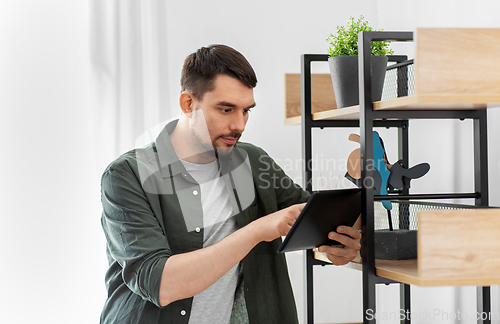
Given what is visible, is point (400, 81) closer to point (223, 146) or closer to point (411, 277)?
point (223, 146)

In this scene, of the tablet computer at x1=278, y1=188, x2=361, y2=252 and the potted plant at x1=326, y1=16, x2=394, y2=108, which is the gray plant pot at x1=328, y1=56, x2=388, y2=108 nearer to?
the potted plant at x1=326, y1=16, x2=394, y2=108

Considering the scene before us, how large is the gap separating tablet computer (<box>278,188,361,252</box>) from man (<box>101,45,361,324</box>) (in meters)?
0.04

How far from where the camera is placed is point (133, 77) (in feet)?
6.22

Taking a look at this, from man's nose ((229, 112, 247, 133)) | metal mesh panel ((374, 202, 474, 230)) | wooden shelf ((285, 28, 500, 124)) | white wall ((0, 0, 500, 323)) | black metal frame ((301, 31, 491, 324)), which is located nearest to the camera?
wooden shelf ((285, 28, 500, 124))

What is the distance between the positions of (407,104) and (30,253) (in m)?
1.54

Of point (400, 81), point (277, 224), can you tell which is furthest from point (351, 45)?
point (277, 224)

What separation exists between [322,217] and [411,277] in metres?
0.20

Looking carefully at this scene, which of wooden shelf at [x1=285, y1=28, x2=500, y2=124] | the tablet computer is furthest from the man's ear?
wooden shelf at [x1=285, y1=28, x2=500, y2=124]

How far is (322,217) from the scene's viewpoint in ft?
3.10

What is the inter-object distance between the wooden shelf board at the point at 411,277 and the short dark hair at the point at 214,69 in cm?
51

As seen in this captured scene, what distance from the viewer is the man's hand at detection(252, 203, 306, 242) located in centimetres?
99

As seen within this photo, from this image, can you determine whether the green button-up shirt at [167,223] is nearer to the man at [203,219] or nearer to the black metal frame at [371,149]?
the man at [203,219]

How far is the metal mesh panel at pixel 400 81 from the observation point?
1391 mm

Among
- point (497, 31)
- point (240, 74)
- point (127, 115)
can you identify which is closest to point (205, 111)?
point (240, 74)
